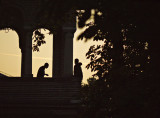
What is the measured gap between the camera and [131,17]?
29.0 ft

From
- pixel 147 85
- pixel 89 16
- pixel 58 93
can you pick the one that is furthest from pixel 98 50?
pixel 58 93

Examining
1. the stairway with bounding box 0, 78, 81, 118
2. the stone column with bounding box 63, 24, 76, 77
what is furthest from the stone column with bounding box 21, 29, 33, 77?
the stone column with bounding box 63, 24, 76, 77

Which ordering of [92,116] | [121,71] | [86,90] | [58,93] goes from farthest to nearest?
[58,93]
[86,90]
[92,116]
[121,71]

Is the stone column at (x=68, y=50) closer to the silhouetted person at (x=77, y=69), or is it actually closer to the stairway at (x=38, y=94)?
the stairway at (x=38, y=94)

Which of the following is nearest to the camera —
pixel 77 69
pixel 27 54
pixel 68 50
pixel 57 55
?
pixel 77 69

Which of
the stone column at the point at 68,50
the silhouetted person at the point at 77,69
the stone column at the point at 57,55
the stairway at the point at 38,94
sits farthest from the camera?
the stone column at the point at 57,55

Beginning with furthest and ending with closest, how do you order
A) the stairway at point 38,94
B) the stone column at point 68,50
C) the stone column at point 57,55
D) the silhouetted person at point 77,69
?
the stone column at point 57,55 < the stone column at point 68,50 < the stairway at point 38,94 < the silhouetted person at point 77,69

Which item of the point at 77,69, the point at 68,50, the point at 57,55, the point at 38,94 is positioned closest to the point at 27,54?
the point at 68,50

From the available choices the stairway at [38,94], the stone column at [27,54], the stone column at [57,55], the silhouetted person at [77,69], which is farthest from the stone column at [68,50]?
the stone column at [57,55]

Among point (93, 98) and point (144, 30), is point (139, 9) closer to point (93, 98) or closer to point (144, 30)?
point (144, 30)

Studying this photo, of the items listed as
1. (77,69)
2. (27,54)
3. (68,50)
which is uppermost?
(68,50)

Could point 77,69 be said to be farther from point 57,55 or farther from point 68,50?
point 57,55

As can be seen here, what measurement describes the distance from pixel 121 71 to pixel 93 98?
2100mm

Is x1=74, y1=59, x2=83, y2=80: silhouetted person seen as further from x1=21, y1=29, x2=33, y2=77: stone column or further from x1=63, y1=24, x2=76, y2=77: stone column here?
x1=21, y1=29, x2=33, y2=77: stone column
